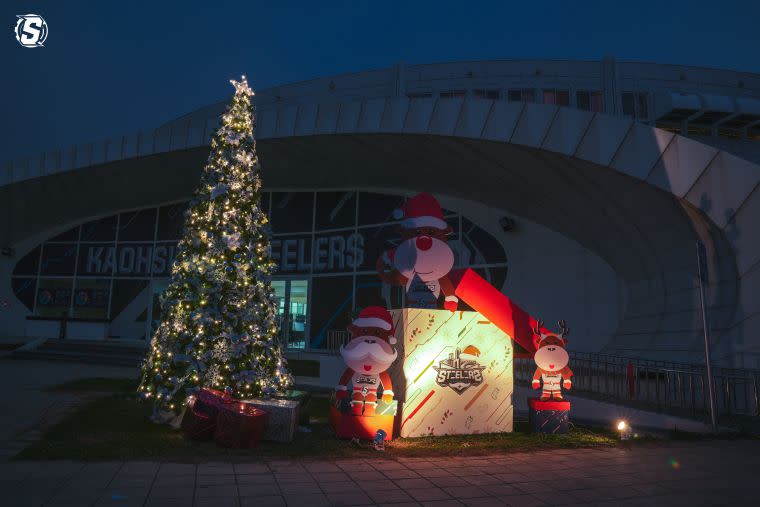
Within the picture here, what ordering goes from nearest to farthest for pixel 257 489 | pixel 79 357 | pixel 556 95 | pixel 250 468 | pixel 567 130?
1. pixel 257 489
2. pixel 250 468
3. pixel 567 130
4. pixel 79 357
5. pixel 556 95

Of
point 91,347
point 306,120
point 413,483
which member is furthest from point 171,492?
point 91,347

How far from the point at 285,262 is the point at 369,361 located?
16288mm

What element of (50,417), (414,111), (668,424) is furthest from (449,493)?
(414,111)

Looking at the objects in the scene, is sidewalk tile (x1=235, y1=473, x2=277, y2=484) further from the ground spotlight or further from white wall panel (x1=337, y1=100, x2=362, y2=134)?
white wall panel (x1=337, y1=100, x2=362, y2=134)

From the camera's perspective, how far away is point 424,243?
8.18m

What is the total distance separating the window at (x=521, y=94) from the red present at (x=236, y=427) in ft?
65.0

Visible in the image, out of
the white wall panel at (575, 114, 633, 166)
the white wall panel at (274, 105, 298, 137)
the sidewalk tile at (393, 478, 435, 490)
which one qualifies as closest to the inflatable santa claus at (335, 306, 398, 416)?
the sidewalk tile at (393, 478, 435, 490)

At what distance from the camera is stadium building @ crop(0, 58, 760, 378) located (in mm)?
12445

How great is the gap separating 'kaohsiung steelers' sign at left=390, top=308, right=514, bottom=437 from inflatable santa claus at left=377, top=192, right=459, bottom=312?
327mm

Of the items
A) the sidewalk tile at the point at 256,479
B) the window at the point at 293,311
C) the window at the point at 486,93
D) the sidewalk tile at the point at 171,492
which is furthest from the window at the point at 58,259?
the sidewalk tile at the point at 171,492

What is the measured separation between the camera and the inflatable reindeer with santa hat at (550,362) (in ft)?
26.9

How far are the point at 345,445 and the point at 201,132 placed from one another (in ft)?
49.1

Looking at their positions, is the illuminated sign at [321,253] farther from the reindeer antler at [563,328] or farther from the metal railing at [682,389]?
Result: the reindeer antler at [563,328]

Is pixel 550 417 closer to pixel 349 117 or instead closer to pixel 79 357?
pixel 349 117
